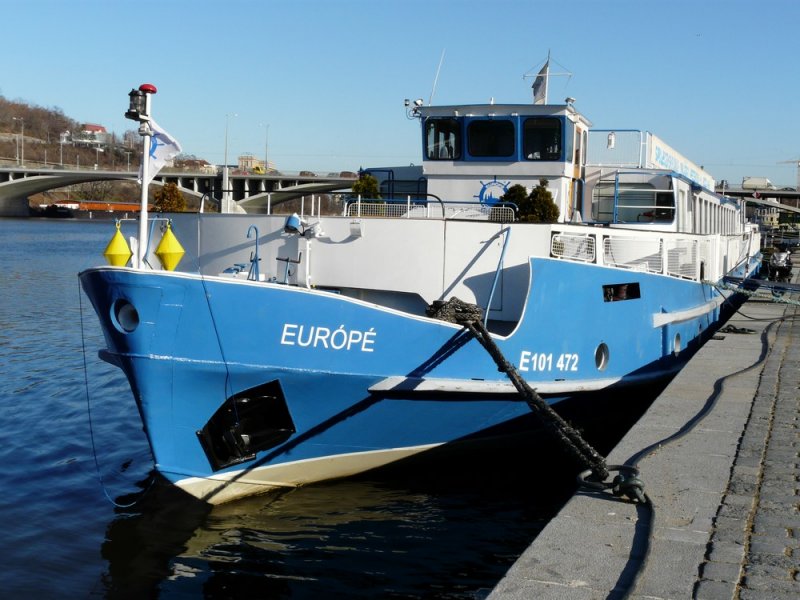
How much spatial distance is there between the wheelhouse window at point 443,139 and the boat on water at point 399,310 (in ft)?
0.10

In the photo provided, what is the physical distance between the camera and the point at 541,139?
1241 centimetres

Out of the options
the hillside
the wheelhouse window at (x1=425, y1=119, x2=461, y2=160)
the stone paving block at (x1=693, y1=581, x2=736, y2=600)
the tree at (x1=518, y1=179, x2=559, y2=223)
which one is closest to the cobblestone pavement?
the stone paving block at (x1=693, y1=581, x2=736, y2=600)

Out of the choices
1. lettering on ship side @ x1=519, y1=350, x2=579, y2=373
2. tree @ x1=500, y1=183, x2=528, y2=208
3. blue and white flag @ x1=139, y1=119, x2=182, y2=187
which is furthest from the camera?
tree @ x1=500, y1=183, x2=528, y2=208

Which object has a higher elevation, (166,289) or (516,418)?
(166,289)

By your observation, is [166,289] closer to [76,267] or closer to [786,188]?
[76,267]

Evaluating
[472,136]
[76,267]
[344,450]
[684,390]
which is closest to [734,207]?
[472,136]

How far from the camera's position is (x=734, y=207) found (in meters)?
25.6

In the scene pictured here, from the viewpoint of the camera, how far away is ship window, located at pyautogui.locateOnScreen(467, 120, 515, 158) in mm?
12484

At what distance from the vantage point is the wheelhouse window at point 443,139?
41.7 feet

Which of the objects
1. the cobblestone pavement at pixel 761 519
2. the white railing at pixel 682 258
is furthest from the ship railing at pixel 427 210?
the cobblestone pavement at pixel 761 519

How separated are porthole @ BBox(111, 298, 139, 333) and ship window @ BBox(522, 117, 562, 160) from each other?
248 inches

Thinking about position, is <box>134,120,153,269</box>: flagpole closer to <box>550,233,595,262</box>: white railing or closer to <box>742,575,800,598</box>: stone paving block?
<box>550,233,595,262</box>: white railing

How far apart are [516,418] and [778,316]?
9284mm

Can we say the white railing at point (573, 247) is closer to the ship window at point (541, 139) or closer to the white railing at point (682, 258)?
the white railing at point (682, 258)
